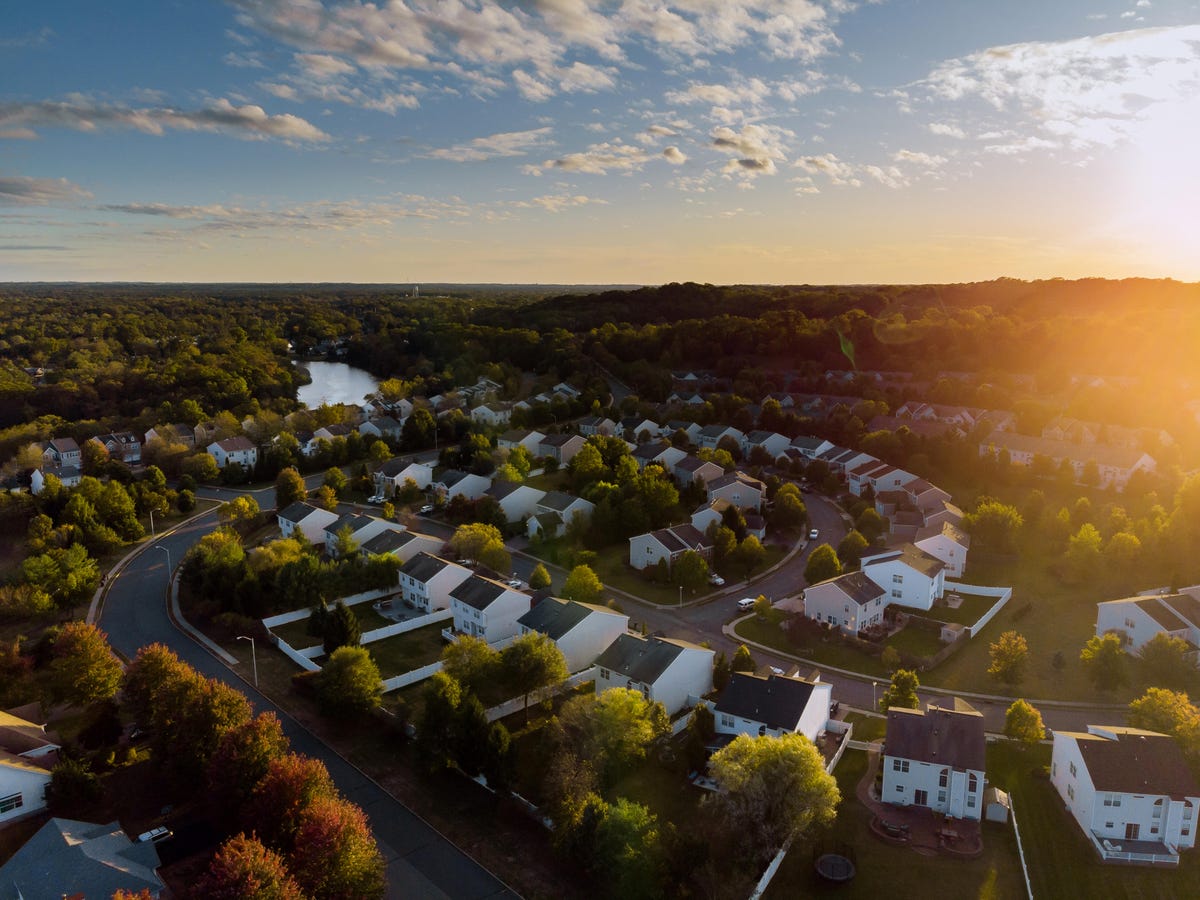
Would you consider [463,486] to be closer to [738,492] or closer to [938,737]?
[738,492]

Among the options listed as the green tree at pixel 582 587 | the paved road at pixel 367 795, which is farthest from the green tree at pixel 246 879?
the green tree at pixel 582 587

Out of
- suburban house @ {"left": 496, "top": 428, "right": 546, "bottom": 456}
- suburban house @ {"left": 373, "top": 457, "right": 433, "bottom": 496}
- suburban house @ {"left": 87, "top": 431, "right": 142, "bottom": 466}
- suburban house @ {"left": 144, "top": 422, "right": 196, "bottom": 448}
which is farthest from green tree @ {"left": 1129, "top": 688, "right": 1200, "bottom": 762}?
suburban house @ {"left": 87, "top": 431, "right": 142, "bottom": 466}

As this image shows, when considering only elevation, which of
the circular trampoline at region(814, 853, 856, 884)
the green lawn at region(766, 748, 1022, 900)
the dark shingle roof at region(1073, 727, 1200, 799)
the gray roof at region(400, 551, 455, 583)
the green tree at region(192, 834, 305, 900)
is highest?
the green tree at region(192, 834, 305, 900)

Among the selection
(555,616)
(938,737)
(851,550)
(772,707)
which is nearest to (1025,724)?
(938,737)

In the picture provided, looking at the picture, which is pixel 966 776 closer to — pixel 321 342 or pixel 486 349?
pixel 486 349

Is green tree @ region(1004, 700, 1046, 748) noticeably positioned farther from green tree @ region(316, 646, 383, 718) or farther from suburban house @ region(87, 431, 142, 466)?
suburban house @ region(87, 431, 142, 466)

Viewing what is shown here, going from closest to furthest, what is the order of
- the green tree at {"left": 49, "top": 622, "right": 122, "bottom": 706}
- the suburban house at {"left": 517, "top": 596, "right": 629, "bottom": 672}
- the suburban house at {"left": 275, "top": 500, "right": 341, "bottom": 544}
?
the green tree at {"left": 49, "top": 622, "right": 122, "bottom": 706}
the suburban house at {"left": 517, "top": 596, "right": 629, "bottom": 672}
the suburban house at {"left": 275, "top": 500, "right": 341, "bottom": 544}
